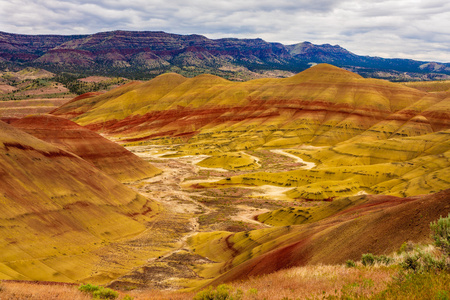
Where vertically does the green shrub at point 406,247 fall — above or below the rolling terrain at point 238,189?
above

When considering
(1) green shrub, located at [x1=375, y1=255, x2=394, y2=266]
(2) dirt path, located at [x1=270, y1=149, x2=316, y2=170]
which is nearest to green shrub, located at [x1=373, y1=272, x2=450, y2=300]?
(1) green shrub, located at [x1=375, y1=255, x2=394, y2=266]

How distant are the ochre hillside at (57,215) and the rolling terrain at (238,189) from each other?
0.62ft

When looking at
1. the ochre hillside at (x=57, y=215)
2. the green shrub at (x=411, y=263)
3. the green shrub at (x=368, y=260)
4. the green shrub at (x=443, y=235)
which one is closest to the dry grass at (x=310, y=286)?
the green shrub at (x=411, y=263)

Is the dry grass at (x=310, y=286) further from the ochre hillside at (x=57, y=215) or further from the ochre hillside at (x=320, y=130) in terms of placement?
the ochre hillside at (x=320, y=130)

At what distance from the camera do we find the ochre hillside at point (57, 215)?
1211 inches

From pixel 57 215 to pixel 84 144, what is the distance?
42.6m

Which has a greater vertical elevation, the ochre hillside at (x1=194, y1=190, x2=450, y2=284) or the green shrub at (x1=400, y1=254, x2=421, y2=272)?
the green shrub at (x1=400, y1=254, x2=421, y2=272)

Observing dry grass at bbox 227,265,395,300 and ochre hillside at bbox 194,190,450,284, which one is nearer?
dry grass at bbox 227,265,395,300

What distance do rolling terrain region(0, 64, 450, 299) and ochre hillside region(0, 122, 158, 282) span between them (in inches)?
7.5

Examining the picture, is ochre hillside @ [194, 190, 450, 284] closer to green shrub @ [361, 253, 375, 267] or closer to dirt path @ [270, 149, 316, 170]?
green shrub @ [361, 253, 375, 267]

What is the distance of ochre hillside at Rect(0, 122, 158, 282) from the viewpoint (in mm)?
30750

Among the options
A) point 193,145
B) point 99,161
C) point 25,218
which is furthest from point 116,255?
point 193,145

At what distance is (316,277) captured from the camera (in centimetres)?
1413

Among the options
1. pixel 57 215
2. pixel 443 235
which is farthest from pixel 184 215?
pixel 443 235
